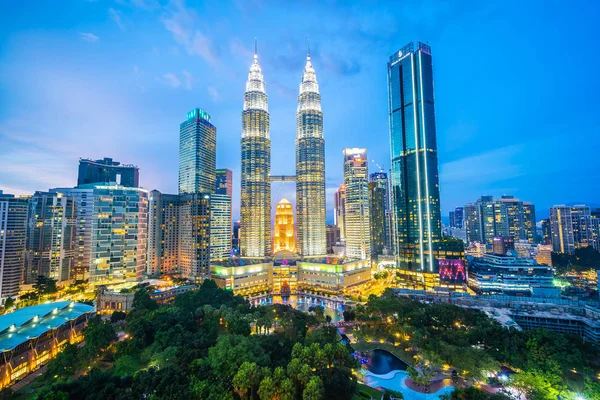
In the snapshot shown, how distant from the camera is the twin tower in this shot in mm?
118688

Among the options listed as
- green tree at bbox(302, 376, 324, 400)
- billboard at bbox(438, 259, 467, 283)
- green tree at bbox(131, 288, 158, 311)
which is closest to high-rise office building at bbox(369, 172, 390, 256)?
billboard at bbox(438, 259, 467, 283)

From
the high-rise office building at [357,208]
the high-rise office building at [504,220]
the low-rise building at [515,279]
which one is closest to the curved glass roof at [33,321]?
the low-rise building at [515,279]

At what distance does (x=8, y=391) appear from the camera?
1239 inches

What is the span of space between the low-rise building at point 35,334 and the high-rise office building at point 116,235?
A: 23.3 metres

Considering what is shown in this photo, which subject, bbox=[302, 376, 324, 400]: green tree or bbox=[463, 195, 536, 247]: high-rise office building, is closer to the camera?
bbox=[302, 376, 324, 400]: green tree

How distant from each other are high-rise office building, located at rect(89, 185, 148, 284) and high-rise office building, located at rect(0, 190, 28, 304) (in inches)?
730

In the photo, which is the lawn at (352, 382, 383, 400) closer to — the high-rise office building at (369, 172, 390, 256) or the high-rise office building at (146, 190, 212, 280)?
the high-rise office building at (146, 190, 212, 280)

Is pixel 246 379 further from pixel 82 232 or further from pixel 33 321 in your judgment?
pixel 82 232

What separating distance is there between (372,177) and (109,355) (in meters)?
158

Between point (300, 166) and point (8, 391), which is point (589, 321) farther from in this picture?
point (300, 166)

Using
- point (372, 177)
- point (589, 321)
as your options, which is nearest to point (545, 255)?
point (589, 321)

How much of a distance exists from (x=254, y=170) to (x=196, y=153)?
127 ft

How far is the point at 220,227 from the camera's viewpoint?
107500mm

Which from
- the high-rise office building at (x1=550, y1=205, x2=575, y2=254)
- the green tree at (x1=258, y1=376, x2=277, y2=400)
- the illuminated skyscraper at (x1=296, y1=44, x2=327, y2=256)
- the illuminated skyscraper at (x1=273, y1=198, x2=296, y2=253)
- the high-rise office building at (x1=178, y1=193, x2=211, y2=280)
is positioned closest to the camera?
the green tree at (x1=258, y1=376, x2=277, y2=400)
